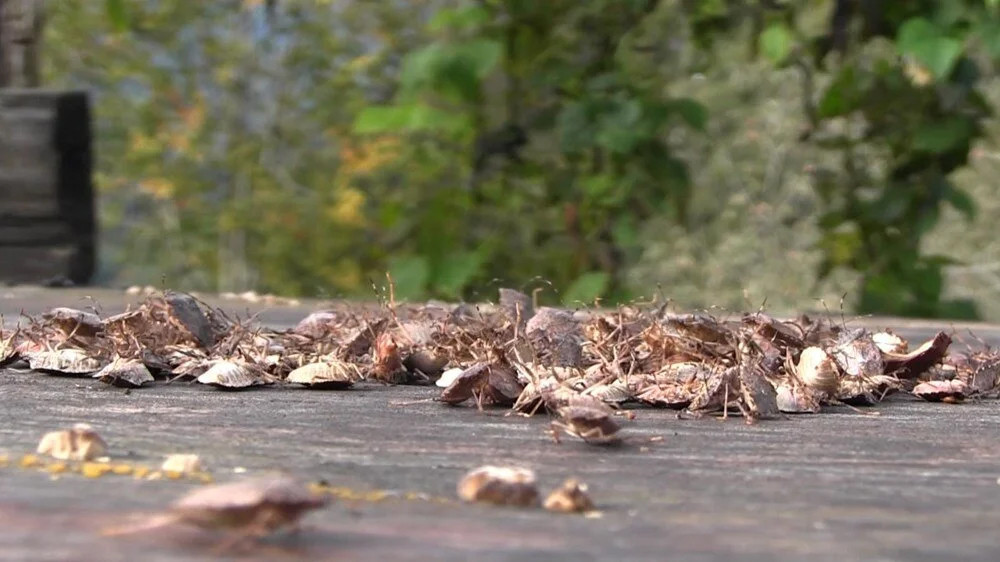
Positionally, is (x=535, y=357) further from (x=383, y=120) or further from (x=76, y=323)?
(x=383, y=120)

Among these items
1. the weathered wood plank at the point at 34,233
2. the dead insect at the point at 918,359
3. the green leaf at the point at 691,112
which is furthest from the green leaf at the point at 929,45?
the weathered wood plank at the point at 34,233

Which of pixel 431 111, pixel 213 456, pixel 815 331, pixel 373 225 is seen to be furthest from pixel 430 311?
pixel 373 225

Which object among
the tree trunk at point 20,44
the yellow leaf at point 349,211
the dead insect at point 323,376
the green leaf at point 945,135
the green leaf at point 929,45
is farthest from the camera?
the yellow leaf at point 349,211

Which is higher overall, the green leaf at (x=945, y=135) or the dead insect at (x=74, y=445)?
the green leaf at (x=945, y=135)

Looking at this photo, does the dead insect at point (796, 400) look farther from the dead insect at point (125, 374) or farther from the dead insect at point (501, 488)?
the dead insect at point (125, 374)

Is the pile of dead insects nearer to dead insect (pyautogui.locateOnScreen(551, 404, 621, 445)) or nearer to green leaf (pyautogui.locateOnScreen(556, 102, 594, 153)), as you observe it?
dead insect (pyautogui.locateOnScreen(551, 404, 621, 445))

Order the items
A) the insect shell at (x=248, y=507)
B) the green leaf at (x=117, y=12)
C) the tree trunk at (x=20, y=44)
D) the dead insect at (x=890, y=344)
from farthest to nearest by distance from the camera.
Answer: the tree trunk at (x=20, y=44)
the green leaf at (x=117, y=12)
the dead insect at (x=890, y=344)
the insect shell at (x=248, y=507)

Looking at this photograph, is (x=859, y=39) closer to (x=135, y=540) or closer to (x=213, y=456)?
(x=213, y=456)
